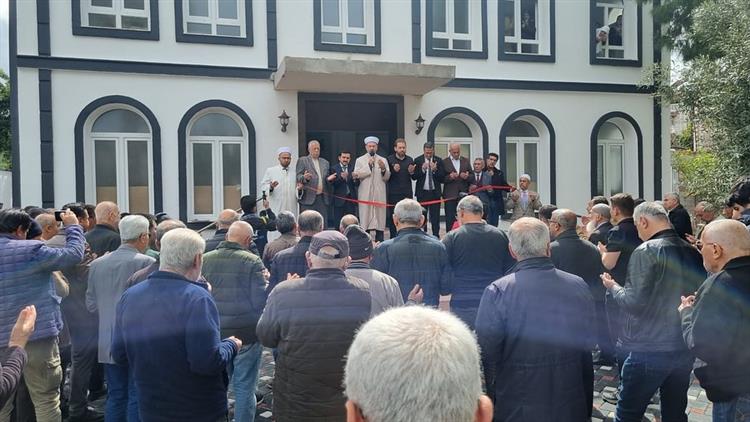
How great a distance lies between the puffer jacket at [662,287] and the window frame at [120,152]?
10076 mm

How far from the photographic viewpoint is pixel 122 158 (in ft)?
39.1

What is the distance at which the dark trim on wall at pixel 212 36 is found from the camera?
39.0 feet

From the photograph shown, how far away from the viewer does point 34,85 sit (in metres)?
11.0

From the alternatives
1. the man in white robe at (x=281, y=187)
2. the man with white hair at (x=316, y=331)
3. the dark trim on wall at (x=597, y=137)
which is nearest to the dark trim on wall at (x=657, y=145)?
the dark trim on wall at (x=597, y=137)

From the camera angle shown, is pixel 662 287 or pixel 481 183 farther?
pixel 481 183

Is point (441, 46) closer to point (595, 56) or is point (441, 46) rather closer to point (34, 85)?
point (595, 56)

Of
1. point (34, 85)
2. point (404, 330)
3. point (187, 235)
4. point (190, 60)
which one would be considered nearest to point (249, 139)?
point (190, 60)

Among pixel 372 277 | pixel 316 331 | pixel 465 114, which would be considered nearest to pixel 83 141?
pixel 465 114

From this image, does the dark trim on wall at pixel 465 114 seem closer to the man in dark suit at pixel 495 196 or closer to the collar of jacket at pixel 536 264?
the man in dark suit at pixel 495 196

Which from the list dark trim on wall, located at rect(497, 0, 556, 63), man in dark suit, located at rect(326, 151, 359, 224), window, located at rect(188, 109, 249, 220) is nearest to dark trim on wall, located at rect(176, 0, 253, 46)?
window, located at rect(188, 109, 249, 220)

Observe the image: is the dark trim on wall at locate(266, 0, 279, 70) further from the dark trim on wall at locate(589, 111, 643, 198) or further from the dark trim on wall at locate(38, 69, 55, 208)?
the dark trim on wall at locate(589, 111, 643, 198)

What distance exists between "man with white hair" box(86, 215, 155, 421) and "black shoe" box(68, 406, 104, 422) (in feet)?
2.79

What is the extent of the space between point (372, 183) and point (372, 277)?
672cm

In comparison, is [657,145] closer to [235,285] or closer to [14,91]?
[235,285]
